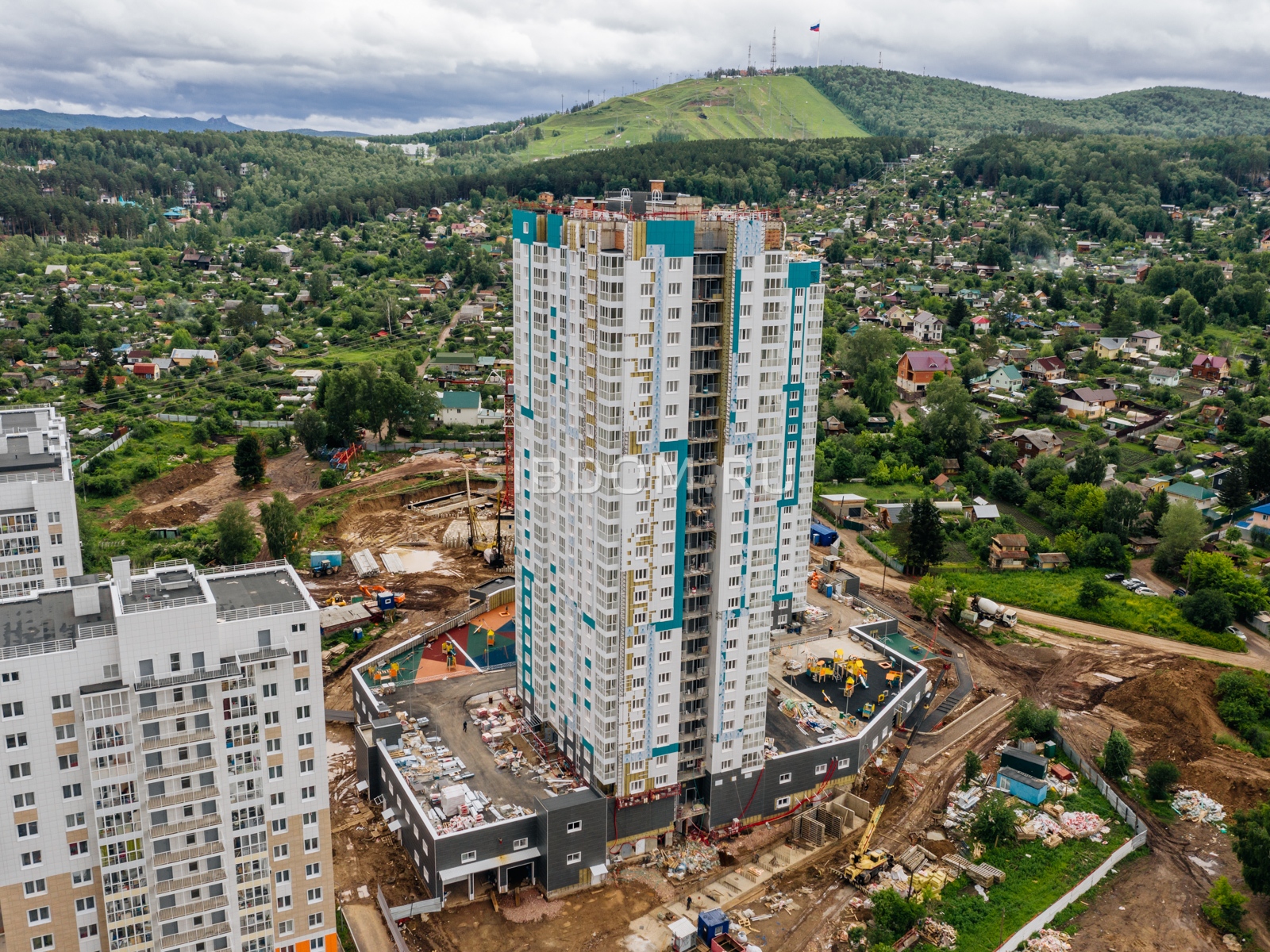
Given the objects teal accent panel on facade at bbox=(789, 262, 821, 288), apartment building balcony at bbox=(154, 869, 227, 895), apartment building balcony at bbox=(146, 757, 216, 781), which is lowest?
apartment building balcony at bbox=(154, 869, 227, 895)

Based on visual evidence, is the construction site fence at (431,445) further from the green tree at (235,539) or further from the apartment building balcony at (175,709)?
the apartment building balcony at (175,709)

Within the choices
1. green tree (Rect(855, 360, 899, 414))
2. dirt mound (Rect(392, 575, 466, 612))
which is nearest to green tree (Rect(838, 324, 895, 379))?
green tree (Rect(855, 360, 899, 414))

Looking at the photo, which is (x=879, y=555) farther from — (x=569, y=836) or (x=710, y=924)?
(x=710, y=924)

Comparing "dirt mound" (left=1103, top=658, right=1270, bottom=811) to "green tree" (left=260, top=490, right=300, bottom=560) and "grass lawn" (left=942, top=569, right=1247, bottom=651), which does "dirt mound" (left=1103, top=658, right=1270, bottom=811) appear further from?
"green tree" (left=260, top=490, right=300, bottom=560)

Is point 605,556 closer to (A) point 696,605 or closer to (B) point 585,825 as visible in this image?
(A) point 696,605

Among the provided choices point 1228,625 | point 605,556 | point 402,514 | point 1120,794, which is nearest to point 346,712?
point 605,556

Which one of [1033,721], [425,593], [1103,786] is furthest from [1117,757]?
[425,593]
